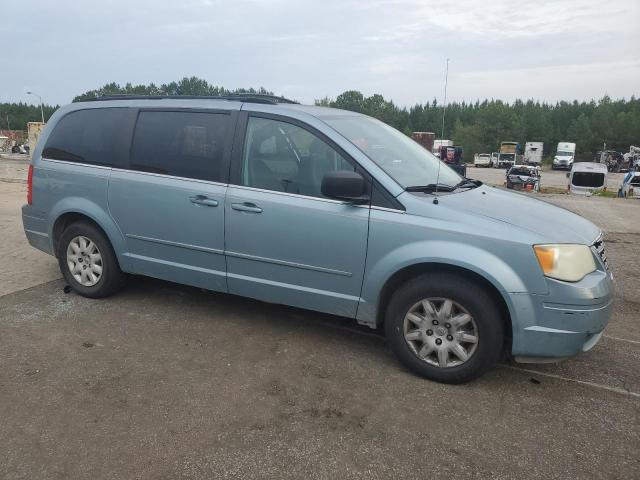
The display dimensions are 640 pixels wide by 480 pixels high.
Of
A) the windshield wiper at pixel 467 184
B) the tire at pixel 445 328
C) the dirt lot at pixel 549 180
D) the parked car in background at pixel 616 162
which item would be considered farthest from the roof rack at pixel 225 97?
the parked car in background at pixel 616 162

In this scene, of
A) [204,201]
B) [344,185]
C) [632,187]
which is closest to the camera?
[344,185]

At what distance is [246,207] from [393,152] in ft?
4.08

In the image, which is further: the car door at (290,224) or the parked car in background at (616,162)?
the parked car in background at (616,162)

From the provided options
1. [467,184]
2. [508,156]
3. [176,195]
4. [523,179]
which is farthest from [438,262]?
[508,156]

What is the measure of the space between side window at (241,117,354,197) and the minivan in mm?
10

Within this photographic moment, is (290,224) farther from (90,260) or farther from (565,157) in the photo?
(565,157)

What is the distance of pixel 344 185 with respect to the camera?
340 centimetres

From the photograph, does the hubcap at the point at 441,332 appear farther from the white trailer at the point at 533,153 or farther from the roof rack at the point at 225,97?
the white trailer at the point at 533,153

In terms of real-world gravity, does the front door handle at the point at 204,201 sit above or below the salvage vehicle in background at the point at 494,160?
above

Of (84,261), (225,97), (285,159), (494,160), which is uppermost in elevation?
(225,97)

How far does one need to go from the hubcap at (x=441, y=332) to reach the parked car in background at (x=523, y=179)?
1040 inches

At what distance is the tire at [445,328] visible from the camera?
3.23 meters

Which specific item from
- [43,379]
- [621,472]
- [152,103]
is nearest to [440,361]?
[621,472]

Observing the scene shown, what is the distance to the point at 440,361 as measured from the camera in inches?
134
